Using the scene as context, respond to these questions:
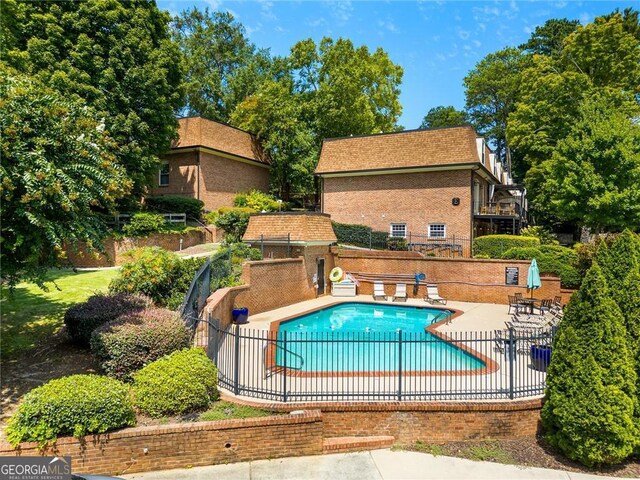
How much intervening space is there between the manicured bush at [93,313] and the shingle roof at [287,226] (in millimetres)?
8856

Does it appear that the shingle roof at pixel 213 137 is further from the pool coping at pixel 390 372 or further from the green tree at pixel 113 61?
the pool coping at pixel 390 372

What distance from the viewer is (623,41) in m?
26.1

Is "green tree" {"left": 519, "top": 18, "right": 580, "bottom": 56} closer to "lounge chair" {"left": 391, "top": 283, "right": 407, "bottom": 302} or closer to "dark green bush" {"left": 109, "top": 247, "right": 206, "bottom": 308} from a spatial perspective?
"lounge chair" {"left": 391, "top": 283, "right": 407, "bottom": 302}

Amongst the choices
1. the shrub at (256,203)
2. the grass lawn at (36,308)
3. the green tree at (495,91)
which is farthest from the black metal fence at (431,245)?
the green tree at (495,91)

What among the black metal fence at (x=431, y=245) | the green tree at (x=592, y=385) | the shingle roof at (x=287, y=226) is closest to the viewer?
the green tree at (x=592, y=385)

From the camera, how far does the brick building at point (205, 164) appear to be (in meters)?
27.6

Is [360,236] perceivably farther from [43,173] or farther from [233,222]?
[43,173]

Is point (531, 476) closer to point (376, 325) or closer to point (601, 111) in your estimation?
point (376, 325)

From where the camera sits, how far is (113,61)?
2086 cm

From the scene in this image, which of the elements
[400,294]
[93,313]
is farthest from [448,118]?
[93,313]

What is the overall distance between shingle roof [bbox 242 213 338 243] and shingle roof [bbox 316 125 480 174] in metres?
9.19

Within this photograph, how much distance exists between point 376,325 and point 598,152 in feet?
53.5

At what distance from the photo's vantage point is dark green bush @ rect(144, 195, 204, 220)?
25334 millimetres

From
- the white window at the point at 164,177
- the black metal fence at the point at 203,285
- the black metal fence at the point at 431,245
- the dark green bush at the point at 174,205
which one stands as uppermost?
the white window at the point at 164,177
